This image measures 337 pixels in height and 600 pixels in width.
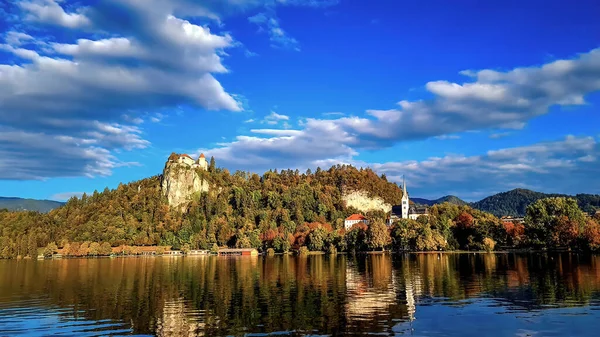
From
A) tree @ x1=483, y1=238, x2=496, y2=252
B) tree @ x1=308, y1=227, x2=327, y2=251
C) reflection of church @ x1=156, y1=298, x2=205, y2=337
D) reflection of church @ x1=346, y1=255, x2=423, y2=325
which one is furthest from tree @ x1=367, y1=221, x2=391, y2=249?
reflection of church @ x1=156, y1=298, x2=205, y2=337

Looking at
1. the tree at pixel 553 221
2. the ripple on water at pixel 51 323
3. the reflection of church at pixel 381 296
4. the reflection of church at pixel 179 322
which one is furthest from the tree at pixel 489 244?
the ripple on water at pixel 51 323

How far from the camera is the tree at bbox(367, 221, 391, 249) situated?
165750mm

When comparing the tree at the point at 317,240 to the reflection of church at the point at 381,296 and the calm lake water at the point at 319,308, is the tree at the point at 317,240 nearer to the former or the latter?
the reflection of church at the point at 381,296

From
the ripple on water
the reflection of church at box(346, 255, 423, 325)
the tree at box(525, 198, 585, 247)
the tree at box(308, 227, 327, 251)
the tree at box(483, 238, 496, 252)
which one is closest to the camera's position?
the ripple on water

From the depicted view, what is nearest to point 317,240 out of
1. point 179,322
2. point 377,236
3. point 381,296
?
point 377,236

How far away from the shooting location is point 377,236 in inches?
6545

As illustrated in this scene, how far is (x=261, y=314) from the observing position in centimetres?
3988

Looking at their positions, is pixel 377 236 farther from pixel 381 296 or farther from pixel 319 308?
pixel 319 308

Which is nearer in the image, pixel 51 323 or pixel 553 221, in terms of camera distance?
pixel 51 323

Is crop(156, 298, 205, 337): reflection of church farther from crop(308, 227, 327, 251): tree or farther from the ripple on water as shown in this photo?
crop(308, 227, 327, 251): tree

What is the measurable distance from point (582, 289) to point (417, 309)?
78.2 ft

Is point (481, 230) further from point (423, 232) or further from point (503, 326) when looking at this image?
point (503, 326)

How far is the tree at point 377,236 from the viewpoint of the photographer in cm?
16575

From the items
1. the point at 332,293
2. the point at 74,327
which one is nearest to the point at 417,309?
the point at 332,293
